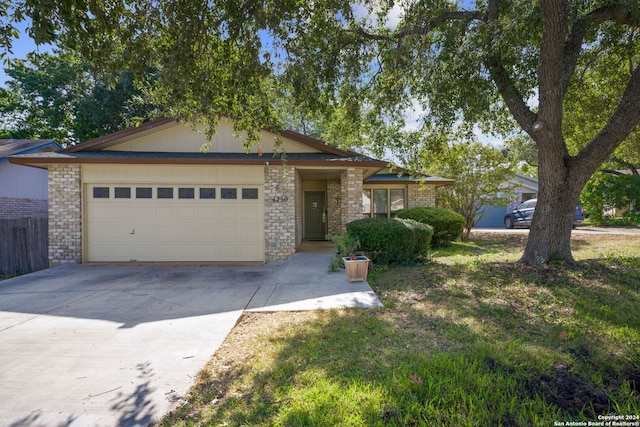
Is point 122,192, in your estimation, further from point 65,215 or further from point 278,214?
point 278,214

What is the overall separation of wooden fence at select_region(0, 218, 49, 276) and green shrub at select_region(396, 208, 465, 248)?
41.0 feet

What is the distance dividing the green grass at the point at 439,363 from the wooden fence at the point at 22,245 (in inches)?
375

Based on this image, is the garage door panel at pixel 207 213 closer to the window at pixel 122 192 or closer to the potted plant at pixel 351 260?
the window at pixel 122 192

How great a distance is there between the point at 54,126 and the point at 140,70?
68.3ft

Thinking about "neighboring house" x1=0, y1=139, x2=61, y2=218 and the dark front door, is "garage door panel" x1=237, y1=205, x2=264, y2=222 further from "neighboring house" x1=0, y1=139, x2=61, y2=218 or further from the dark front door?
"neighboring house" x1=0, y1=139, x2=61, y2=218

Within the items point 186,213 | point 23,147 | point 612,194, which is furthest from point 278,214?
point 612,194

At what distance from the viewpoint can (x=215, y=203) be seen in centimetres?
951

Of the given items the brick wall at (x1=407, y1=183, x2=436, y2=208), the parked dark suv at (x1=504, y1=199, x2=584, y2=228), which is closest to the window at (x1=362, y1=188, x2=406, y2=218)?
the brick wall at (x1=407, y1=183, x2=436, y2=208)

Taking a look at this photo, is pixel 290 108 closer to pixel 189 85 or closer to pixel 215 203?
pixel 189 85

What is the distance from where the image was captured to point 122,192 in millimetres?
9422

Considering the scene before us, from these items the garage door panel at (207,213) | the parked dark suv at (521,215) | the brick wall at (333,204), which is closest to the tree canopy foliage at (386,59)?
the garage door panel at (207,213)

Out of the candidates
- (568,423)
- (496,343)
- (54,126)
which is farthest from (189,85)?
(54,126)

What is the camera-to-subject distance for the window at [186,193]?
31.1 ft

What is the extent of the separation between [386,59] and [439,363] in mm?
6817
